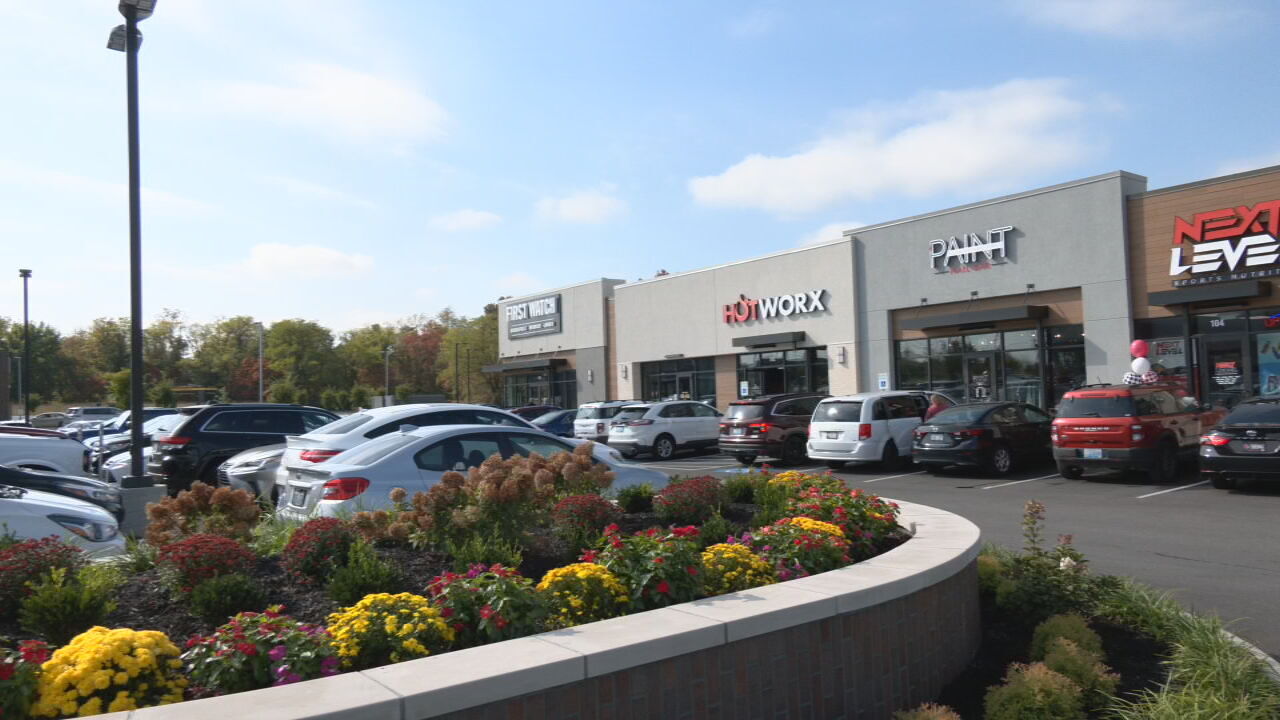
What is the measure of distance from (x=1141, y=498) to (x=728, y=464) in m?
10.5

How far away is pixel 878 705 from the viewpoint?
458cm

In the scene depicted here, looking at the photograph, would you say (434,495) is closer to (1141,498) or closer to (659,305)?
(1141,498)

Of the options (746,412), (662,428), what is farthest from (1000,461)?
(662,428)

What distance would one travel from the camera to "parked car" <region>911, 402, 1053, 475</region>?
1719 cm

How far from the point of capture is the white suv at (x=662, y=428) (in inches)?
971

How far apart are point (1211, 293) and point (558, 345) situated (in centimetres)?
2923

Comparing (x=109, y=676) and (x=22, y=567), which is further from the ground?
(x=22, y=567)

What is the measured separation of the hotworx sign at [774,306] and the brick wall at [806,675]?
Answer: 2519 cm

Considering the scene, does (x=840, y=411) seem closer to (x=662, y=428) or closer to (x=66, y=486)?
(x=662, y=428)

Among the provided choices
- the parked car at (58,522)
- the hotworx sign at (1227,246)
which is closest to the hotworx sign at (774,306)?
the hotworx sign at (1227,246)

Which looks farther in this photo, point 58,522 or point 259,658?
point 58,522

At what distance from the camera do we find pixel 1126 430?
50.2 feet

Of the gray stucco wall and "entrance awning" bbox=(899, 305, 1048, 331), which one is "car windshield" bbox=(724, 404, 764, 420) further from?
the gray stucco wall

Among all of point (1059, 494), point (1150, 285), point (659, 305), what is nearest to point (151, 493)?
point (1059, 494)
